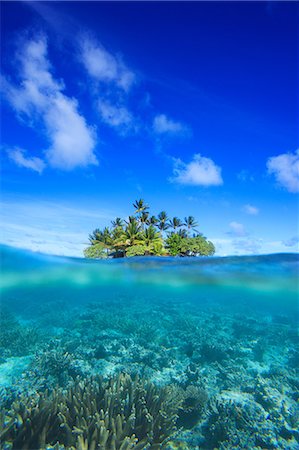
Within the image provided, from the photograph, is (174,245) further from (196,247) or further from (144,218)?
(144,218)

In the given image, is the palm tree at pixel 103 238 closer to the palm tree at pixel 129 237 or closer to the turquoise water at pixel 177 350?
the palm tree at pixel 129 237

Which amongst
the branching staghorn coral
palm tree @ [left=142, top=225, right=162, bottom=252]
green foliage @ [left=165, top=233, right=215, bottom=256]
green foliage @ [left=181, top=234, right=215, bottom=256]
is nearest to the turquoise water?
the branching staghorn coral

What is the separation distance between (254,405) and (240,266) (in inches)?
444

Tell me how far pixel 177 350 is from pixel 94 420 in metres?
8.08

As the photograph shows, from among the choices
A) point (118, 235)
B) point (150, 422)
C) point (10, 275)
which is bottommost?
point (150, 422)

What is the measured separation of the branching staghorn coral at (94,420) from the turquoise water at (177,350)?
64 millimetres

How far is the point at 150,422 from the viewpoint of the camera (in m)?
5.12

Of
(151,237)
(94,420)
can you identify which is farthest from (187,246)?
(94,420)

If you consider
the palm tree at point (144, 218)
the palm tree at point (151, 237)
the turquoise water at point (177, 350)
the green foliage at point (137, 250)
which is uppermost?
the palm tree at point (144, 218)

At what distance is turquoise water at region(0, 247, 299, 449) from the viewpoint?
6617 millimetres

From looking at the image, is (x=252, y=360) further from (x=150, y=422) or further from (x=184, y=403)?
(x=150, y=422)

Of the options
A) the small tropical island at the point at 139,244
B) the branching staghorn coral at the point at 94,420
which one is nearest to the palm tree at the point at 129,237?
the small tropical island at the point at 139,244

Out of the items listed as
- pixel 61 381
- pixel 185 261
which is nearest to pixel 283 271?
pixel 185 261

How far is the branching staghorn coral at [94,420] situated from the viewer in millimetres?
4559
